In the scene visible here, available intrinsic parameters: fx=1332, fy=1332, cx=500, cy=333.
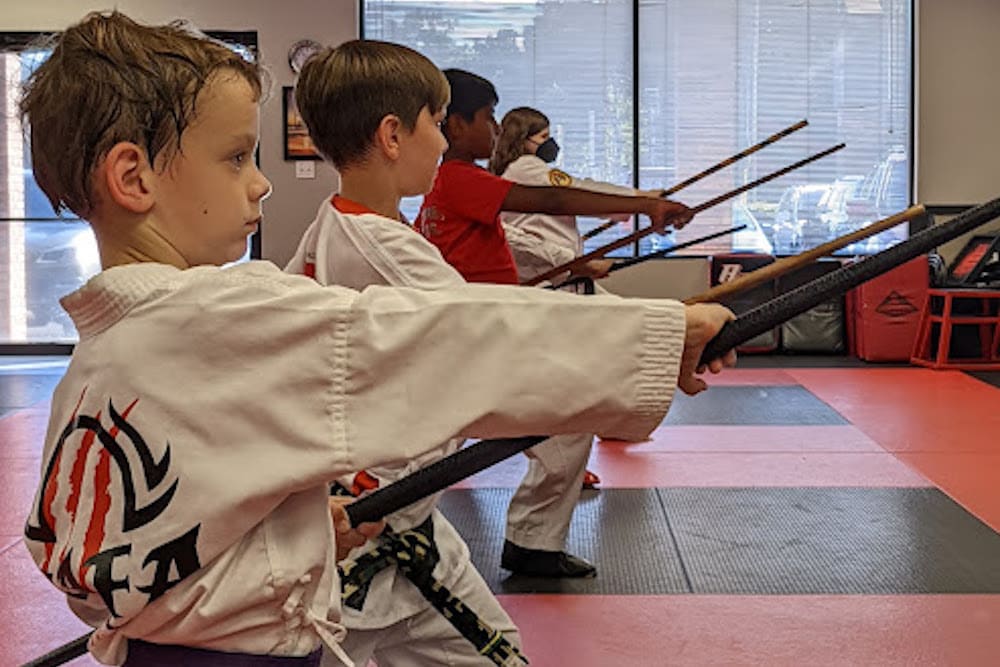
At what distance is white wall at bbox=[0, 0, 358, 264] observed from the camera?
32.7 ft

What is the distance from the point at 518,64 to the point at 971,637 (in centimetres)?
757

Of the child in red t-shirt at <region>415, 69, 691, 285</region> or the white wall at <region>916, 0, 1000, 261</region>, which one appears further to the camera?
the white wall at <region>916, 0, 1000, 261</region>

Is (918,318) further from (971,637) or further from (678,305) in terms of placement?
(678,305)

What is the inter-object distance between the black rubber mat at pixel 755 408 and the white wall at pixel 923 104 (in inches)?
91.4

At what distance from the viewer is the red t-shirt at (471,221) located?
322cm

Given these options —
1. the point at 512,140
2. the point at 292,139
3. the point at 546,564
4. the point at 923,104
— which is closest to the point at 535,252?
the point at 512,140

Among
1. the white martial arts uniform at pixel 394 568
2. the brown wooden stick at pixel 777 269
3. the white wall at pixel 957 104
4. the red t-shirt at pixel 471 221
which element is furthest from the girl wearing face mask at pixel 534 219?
the white wall at pixel 957 104

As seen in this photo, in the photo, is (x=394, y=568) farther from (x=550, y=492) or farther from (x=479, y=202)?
(x=550, y=492)

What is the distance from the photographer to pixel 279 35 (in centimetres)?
997

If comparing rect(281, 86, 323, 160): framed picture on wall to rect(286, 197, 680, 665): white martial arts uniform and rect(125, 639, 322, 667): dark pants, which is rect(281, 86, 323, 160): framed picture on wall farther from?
rect(125, 639, 322, 667): dark pants

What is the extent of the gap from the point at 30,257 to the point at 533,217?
6.40 m

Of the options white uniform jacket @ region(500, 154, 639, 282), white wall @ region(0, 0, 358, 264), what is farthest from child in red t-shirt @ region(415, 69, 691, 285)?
white wall @ region(0, 0, 358, 264)

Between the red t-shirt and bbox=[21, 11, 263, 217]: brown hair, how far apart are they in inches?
76.0

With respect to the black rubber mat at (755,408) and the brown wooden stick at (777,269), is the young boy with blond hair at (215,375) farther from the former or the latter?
the black rubber mat at (755,408)
